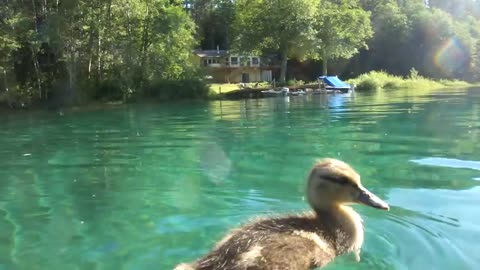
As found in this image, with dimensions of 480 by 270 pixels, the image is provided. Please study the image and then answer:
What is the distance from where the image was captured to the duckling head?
18.4 ft

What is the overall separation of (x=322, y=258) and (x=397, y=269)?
2.69 feet

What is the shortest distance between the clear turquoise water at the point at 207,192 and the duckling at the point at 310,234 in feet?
1.04

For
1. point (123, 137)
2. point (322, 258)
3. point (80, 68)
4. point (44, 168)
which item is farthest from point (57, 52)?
point (322, 258)

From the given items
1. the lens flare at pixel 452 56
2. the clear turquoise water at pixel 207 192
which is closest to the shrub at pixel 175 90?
the clear turquoise water at pixel 207 192

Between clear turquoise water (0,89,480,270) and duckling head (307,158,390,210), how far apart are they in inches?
23.4

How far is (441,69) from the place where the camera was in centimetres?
8131

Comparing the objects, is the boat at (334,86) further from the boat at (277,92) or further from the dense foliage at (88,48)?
the dense foliage at (88,48)

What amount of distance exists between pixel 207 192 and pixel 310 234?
147 inches

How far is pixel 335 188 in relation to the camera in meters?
5.69

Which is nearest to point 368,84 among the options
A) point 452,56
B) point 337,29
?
point 337,29

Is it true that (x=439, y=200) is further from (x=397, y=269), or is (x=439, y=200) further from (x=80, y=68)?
(x=80, y=68)

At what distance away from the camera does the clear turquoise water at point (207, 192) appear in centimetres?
596

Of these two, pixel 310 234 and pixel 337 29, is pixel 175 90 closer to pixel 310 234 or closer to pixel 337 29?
pixel 337 29

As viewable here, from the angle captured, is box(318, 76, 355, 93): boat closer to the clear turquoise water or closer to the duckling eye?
the clear turquoise water
